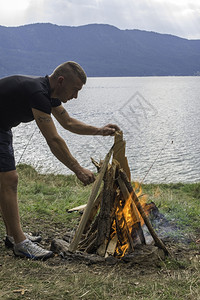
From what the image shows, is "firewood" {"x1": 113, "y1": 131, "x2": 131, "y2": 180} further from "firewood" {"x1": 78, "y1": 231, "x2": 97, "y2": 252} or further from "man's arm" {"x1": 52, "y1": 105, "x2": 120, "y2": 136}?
"firewood" {"x1": 78, "y1": 231, "x2": 97, "y2": 252}

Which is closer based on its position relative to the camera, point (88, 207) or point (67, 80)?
point (67, 80)

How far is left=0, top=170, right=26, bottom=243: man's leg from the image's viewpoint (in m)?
4.55

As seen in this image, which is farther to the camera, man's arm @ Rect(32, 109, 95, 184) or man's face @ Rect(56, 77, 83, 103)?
man's face @ Rect(56, 77, 83, 103)

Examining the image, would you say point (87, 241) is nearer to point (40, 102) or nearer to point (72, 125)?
point (72, 125)

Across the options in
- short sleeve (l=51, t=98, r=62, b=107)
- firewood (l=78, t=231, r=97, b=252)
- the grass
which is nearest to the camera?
the grass

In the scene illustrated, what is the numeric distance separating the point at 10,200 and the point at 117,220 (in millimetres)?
1540

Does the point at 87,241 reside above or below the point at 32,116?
below

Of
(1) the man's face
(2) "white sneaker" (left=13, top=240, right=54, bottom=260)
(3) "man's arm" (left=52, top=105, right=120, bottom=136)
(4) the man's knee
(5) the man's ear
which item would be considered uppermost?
(5) the man's ear

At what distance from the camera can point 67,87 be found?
4.38 m

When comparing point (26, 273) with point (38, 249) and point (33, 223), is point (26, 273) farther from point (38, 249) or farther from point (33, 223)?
point (33, 223)

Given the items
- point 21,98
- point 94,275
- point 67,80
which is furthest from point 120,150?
point 94,275

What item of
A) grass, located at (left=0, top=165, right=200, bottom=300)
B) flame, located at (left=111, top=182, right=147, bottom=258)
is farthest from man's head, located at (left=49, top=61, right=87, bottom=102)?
grass, located at (left=0, top=165, right=200, bottom=300)

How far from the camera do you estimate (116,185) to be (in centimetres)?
504

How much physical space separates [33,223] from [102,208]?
1.82 m
